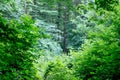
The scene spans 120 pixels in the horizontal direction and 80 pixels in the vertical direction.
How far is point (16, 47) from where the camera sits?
177 inches

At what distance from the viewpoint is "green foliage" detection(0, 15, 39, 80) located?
434cm

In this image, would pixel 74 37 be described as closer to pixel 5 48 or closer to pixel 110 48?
pixel 110 48

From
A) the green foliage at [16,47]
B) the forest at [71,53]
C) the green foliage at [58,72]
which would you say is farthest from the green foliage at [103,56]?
the green foliage at [16,47]

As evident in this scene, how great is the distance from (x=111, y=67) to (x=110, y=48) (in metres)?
0.63

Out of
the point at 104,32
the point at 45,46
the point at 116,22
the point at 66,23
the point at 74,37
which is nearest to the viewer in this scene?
the point at 116,22

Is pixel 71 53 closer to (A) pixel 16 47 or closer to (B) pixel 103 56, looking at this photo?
(B) pixel 103 56

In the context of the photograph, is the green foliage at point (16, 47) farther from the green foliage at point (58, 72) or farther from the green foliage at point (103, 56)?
the green foliage at point (58, 72)

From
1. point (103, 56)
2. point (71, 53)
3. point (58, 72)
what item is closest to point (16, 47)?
point (103, 56)

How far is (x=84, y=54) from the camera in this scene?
31.2 feet

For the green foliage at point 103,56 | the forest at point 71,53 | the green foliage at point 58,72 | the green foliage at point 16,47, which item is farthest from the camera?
the green foliage at point 58,72

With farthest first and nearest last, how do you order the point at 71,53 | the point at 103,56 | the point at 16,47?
1. the point at 71,53
2. the point at 103,56
3. the point at 16,47

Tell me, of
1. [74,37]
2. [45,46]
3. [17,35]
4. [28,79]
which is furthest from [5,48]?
[74,37]

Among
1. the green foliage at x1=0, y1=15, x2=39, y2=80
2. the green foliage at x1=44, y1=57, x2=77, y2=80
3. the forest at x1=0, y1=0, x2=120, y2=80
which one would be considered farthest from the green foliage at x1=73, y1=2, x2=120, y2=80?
the green foliage at x1=0, y1=15, x2=39, y2=80

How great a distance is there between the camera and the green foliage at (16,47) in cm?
434
